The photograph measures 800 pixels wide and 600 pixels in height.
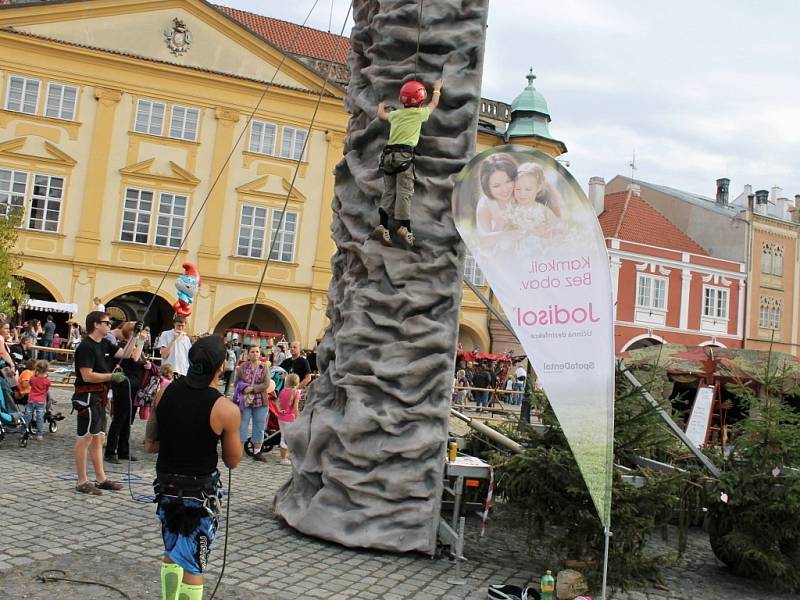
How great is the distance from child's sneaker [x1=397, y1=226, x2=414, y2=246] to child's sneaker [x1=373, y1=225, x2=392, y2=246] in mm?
100

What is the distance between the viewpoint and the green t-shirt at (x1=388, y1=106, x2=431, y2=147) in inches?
276

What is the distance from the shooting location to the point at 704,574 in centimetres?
693

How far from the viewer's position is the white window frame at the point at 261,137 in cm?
3241

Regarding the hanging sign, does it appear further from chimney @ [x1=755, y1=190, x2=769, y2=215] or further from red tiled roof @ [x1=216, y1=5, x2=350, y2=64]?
chimney @ [x1=755, y1=190, x2=769, y2=215]

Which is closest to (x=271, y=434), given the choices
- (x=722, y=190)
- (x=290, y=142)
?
(x=290, y=142)

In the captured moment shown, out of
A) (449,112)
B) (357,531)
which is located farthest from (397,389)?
(449,112)

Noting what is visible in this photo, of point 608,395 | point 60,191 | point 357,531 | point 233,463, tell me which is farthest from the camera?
point 60,191

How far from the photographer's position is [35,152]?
97.2 feet

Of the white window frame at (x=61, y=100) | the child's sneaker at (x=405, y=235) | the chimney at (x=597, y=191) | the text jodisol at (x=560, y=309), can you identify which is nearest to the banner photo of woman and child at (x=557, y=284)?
the text jodisol at (x=560, y=309)

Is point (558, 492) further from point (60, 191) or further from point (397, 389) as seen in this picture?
point (60, 191)

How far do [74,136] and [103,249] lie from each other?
4.22 metres

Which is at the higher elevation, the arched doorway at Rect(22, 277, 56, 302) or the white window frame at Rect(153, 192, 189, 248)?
the white window frame at Rect(153, 192, 189, 248)

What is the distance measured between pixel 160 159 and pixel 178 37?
469 cm

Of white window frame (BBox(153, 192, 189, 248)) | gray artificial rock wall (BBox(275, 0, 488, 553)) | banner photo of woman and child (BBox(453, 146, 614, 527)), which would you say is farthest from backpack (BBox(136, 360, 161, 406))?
white window frame (BBox(153, 192, 189, 248))
